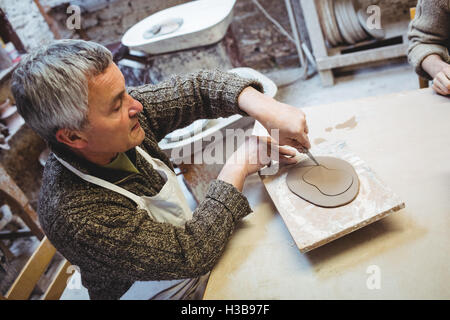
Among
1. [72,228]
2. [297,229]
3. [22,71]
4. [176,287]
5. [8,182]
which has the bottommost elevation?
[176,287]

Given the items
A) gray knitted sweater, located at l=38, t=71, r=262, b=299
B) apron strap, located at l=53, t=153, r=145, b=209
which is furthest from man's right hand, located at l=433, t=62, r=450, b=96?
apron strap, located at l=53, t=153, r=145, b=209

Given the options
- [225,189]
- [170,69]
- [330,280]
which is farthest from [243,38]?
[330,280]

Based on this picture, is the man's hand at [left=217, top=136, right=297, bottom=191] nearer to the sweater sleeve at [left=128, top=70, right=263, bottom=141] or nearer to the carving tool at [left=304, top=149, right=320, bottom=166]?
the carving tool at [left=304, top=149, right=320, bottom=166]

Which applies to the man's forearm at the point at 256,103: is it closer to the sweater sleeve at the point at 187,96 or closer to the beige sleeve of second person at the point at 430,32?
the sweater sleeve at the point at 187,96

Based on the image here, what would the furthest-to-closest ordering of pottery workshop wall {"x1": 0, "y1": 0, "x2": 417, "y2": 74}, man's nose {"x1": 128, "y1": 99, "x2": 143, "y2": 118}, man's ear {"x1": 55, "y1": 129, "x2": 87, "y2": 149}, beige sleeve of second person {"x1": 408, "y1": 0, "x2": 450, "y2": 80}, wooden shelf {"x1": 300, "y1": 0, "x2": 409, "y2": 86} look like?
pottery workshop wall {"x1": 0, "y1": 0, "x2": 417, "y2": 74} < wooden shelf {"x1": 300, "y1": 0, "x2": 409, "y2": 86} < beige sleeve of second person {"x1": 408, "y1": 0, "x2": 450, "y2": 80} < man's nose {"x1": 128, "y1": 99, "x2": 143, "y2": 118} < man's ear {"x1": 55, "y1": 129, "x2": 87, "y2": 149}

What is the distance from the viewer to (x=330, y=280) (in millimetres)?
862

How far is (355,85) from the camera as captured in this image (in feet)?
10.6

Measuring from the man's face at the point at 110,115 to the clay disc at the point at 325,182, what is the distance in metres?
0.57

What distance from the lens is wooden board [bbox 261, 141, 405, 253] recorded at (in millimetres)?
876

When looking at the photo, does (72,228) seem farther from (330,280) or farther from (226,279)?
(330,280)

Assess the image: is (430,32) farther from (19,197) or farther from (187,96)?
(19,197)

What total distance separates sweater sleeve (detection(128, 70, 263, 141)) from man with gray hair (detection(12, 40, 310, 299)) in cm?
5

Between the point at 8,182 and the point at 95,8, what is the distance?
245 cm

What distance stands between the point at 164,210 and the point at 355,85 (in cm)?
270
